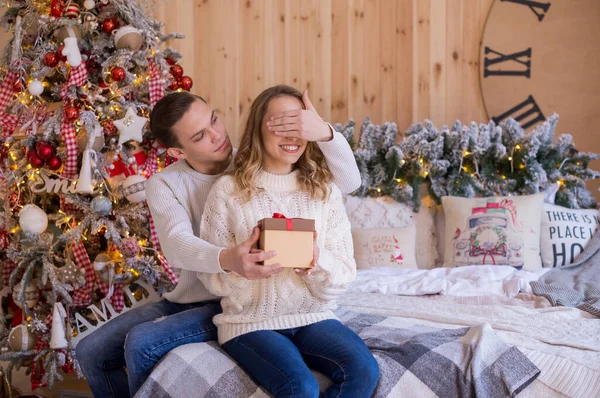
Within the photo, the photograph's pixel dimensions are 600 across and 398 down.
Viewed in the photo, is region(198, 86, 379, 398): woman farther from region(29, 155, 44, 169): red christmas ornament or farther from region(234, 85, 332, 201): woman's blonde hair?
region(29, 155, 44, 169): red christmas ornament

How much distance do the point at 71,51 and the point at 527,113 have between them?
2.16m

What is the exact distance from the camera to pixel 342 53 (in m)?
3.44

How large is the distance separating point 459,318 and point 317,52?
204 cm

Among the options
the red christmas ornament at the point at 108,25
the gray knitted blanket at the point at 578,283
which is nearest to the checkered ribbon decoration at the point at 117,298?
the red christmas ornament at the point at 108,25

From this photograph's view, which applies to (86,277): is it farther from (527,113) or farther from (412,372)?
(527,113)

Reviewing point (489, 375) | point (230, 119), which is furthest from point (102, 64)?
point (489, 375)

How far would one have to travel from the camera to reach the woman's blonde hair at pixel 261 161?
5.15 feet

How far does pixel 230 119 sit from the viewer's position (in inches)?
140

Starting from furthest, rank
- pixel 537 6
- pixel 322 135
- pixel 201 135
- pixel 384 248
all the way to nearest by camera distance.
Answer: pixel 537 6 → pixel 384 248 → pixel 201 135 → pixel 322 135

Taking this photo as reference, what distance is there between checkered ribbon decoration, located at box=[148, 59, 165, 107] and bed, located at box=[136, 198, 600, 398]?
3.61ft

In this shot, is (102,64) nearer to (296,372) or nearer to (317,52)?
(317,52)

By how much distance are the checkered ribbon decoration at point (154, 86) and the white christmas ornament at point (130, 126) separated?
113 mm

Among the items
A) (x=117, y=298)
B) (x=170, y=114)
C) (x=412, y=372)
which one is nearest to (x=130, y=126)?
(x=117, y=298)

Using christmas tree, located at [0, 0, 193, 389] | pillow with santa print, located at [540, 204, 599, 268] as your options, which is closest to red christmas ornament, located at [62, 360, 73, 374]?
christmas tree, located at [0, 0, 193, 389]
